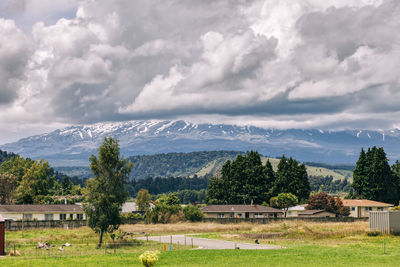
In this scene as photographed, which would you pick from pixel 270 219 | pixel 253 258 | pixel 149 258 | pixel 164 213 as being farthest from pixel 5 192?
pixel 149 258

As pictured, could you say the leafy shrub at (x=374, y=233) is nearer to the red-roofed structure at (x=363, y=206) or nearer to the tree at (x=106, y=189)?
the tree at (x=106, y=189)

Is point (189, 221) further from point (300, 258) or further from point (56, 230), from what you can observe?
point (300, 258)

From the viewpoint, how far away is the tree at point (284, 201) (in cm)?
13738

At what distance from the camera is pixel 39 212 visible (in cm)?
11662

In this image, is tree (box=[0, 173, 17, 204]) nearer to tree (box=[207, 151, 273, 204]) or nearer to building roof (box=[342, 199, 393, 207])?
tree (box=[207, 151, 273, 204])

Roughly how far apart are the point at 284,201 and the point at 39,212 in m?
59.0

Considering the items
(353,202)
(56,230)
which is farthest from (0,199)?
(353,202)

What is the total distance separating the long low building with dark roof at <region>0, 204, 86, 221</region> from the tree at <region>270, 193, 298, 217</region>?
48.2 meters

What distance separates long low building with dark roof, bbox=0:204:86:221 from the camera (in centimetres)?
11462

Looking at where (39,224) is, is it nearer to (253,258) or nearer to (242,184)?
(253,258)

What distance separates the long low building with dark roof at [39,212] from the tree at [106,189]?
36.6m

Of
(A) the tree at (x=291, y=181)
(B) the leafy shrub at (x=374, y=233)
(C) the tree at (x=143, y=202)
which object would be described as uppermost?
(A) the tree at (x=291, y=181)

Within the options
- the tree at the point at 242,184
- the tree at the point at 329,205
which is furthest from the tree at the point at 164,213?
the tree at the point at 329,205

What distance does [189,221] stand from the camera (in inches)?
4710
